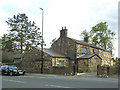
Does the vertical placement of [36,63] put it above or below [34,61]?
below

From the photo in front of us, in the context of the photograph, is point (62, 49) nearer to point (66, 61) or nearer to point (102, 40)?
point (66, 61)

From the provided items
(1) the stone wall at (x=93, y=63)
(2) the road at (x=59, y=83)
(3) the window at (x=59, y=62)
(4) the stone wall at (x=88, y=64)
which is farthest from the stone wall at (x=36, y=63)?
(2) the road at (x=59, y=83)

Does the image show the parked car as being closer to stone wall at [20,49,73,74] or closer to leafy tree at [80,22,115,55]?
stone wall at [20,49,73,74]

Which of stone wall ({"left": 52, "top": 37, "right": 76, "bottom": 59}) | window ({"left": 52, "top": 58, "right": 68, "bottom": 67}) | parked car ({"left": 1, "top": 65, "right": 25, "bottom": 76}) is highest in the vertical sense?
stone wall ({"left": 52, "top": 37, "right": 76, "bottom": 59})

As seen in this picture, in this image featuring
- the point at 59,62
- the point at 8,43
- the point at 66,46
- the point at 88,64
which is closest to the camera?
the point at 88,64

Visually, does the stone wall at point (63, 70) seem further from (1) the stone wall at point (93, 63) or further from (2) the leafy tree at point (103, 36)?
(2) the leafy tree at point (103, 36)

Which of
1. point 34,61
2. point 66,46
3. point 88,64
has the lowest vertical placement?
point 88,64

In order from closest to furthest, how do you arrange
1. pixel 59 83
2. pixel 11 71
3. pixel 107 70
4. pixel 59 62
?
pixel 59 83, pixel 107 70, pixel 11 71, pixel 59 62

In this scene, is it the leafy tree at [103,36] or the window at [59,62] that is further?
the leafy tree at [103,36]

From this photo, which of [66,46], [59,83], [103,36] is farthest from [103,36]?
[59,83]

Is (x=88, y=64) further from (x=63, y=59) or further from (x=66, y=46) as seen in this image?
(x=66, y=46)

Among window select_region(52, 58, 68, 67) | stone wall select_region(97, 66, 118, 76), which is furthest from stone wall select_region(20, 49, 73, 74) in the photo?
stone wall select_region(97, 66, 118, 76)

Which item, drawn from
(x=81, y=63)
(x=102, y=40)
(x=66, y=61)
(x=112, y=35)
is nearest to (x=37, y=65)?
(x=66, y=61)

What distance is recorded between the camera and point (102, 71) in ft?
66.7
